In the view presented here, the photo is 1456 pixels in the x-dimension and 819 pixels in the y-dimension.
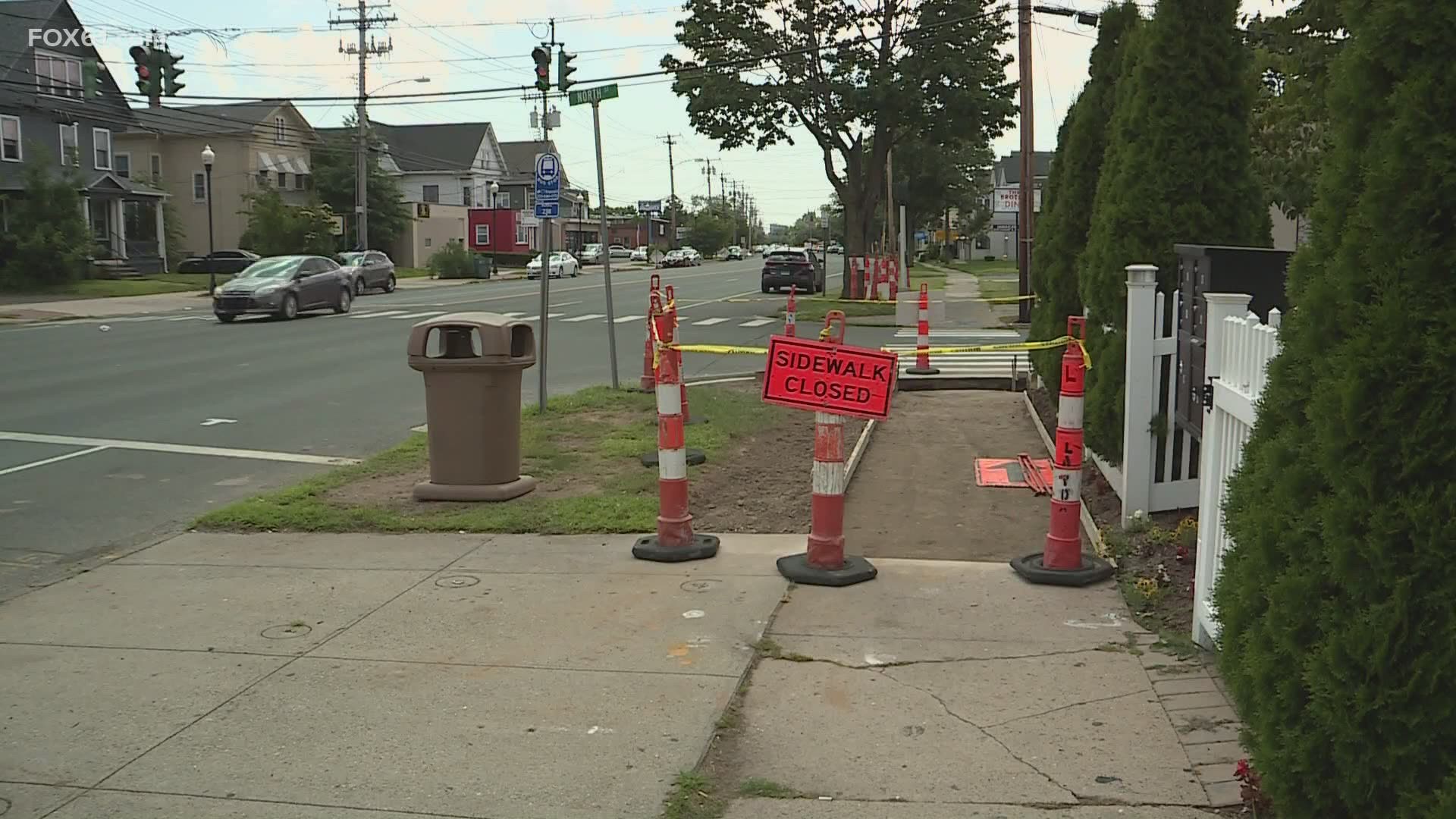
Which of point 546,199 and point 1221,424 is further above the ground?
point 546,199

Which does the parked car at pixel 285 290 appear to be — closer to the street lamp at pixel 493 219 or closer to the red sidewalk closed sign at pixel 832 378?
the red sidewalk closed sign at pixel 832 378

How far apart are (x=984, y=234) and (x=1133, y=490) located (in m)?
101

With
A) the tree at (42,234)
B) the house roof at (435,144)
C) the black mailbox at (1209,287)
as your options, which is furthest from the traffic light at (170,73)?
the house roof at (435,144)

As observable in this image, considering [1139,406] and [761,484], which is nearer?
[1139,406]

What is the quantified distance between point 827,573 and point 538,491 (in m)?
3.29

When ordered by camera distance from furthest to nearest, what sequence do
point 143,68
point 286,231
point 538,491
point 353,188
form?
point 353,188 → point 286,231 → point 143,68 → point 538,491

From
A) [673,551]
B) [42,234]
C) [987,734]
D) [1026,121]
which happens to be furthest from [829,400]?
[42,234]

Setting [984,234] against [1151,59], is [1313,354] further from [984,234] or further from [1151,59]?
[984,234]

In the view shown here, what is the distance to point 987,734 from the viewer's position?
450 centimetres

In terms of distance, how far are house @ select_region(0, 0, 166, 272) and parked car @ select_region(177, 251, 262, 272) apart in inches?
44.5

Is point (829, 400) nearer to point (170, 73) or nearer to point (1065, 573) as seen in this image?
point (1065, 573)

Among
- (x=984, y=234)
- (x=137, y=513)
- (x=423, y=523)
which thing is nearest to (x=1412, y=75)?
(x=423, y=523)

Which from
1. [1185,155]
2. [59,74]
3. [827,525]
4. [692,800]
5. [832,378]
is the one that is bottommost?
[692,800]

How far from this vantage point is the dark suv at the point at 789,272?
43.0 meters
